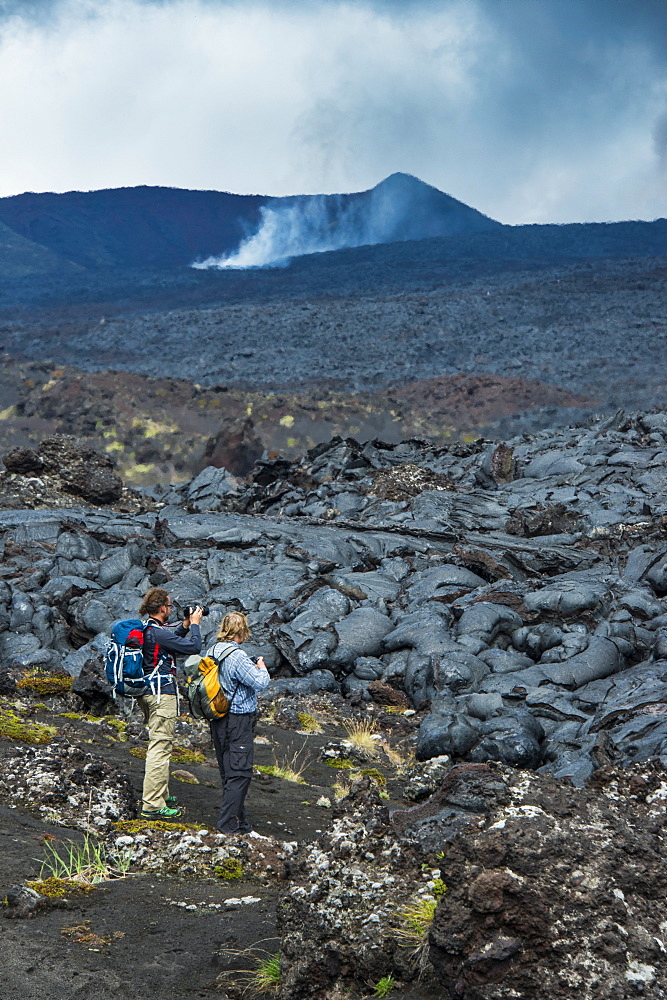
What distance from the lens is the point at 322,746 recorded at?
8.32 metres

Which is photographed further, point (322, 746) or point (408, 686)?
point (408, 686)

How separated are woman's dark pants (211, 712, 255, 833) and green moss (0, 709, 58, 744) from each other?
1.65 meters

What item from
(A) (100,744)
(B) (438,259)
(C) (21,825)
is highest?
(B) (438,259)

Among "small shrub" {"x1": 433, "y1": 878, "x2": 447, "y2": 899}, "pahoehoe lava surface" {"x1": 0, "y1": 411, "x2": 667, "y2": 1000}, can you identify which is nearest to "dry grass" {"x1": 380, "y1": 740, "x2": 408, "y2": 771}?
"pahoehoe lava surface" {"x1": 0, "y1": 411, "x2": 667, "y2": 1000}

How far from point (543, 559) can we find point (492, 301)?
5635cm

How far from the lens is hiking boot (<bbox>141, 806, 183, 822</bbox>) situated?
17.0ft

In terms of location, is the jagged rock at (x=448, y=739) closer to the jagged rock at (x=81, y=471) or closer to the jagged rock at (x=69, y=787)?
the jagged rock at (x=69, y=787)

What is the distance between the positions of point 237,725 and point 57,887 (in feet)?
4.82

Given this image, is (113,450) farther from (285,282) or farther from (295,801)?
(285,282)

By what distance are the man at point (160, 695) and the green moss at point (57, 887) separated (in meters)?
1.26

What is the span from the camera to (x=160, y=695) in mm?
5453

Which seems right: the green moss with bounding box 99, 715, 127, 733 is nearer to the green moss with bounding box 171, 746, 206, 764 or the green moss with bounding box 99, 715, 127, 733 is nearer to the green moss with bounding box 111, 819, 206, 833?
the green moss with bounding box 171, 746, 206, 764

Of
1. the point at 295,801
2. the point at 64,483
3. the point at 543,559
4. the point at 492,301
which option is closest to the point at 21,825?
the point at 295,801

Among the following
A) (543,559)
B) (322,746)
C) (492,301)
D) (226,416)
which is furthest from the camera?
(492,301)
